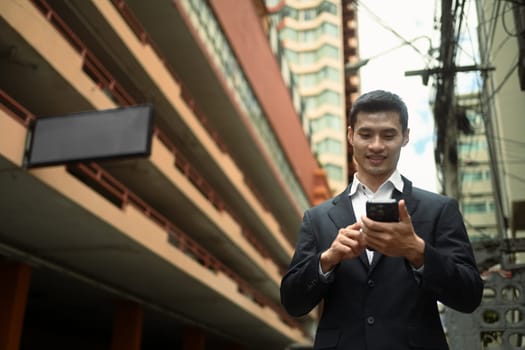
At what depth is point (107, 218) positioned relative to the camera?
1353 cm

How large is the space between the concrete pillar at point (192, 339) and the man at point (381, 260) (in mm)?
22647

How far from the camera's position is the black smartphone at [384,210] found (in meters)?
2.12

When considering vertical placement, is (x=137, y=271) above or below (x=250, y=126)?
below

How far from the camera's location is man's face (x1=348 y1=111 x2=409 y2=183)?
8.11 feet

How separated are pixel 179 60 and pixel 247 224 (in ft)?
37.8

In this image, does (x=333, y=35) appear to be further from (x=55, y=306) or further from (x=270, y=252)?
(x=55, y=306)

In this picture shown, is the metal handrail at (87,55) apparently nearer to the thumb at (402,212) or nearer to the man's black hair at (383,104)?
the man's black hair at (383,104)

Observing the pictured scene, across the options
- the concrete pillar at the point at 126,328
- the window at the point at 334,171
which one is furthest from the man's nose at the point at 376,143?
the window at the point at 334,171

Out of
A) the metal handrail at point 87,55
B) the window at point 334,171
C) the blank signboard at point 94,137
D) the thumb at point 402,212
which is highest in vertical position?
the window at point 334,171

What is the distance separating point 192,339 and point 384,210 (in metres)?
23.4

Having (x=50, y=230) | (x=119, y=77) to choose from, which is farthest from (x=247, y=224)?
(x=50, y=230)

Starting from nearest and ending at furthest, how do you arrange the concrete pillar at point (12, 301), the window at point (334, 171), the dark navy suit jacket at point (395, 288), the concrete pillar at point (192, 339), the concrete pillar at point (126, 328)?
the dark navy suit jacket at point (395, 288)
the concrete pillar at point (12, 301)
the concrete pillar at point (126, 328)
the concrete pillar at point (192, 339)
the window at point (334, 171)

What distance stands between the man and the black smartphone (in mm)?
21

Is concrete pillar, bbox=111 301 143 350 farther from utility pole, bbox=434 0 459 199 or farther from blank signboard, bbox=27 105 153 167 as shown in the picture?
utility pole, bbox=434 0 459 199
